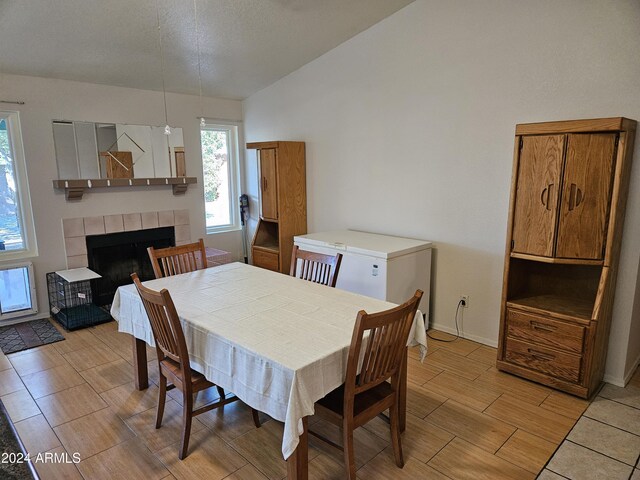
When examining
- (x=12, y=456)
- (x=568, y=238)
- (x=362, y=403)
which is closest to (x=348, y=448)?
(x=362, y=403)

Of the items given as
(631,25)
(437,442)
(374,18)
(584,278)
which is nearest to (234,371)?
(437,442)

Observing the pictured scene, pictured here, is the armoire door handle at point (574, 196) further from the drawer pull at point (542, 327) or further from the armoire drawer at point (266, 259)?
the armoire drawer at point (266, 259)

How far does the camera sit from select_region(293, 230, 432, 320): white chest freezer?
3.25m

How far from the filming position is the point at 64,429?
2.36 metres

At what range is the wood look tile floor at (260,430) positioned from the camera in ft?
6.72

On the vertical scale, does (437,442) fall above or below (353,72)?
below

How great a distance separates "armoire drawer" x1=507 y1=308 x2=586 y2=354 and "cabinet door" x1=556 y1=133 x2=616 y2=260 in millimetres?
450

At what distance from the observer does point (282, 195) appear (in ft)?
15.0

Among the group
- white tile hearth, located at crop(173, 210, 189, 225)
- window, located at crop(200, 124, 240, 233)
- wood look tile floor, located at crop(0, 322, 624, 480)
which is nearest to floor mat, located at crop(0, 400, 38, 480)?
wood look tile floor, located at crop(0, 322, 624, 480)

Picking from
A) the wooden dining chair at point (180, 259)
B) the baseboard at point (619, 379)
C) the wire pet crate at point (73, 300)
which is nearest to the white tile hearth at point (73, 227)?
the wire pet crate at point (73, 300)

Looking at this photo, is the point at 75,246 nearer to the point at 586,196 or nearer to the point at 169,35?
the point at 169,35

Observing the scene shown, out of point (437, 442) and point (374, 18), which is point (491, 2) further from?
point (437, 442)

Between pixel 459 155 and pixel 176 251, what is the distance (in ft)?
7.78

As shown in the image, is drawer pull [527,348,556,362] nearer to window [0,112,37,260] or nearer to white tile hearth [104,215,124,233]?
white tile hearth [104,215,124,233]
